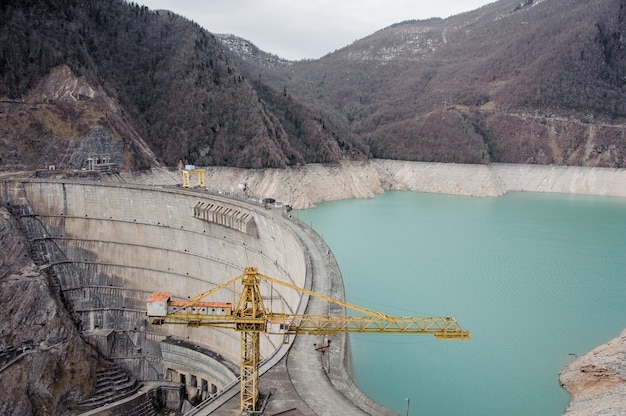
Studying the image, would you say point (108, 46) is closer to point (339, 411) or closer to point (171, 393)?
point (171, 393)

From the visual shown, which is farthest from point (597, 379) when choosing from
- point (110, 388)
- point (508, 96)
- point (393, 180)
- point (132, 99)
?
point (508, 96)

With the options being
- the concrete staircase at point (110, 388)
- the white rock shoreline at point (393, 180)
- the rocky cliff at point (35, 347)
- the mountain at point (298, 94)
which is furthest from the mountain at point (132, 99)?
the concrete staircase at point (110, 388)

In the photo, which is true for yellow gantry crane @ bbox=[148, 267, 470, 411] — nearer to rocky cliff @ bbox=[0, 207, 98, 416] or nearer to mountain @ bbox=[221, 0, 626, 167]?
rocky cliff @ bbox=[0, 207, 98, 416]

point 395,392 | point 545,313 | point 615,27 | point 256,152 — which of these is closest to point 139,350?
point 395,392

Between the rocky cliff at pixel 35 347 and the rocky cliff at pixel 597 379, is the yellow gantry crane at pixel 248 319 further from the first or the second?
the rocky cliff at pixel 35 347

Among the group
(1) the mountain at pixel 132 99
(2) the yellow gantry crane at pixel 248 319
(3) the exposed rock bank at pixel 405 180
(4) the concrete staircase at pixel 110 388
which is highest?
(1) the mountain at pixel 132 99

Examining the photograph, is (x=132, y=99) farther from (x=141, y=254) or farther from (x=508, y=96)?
(x=508, y=96)
